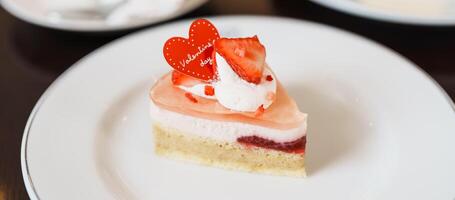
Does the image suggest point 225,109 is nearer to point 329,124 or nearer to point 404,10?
point 329,124

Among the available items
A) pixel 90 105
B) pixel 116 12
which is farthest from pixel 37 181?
pixel 116 12

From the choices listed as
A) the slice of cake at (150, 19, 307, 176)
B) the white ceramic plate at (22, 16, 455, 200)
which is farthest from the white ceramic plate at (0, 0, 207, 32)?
the slice of cake at (150, 19, 307, 176)

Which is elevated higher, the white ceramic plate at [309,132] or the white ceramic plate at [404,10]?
the white ceramic plate at [404,10]

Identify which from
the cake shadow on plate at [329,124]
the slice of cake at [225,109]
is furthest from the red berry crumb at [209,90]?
the cake shadow on plate at [329,124]

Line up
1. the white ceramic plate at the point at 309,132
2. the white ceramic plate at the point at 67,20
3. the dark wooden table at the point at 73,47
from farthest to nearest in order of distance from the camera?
1. the white ceramic plate at the point at 67,20
2. the dark wooden table at the point at 73,47
3. the white ceramic plate at the point at 309,132

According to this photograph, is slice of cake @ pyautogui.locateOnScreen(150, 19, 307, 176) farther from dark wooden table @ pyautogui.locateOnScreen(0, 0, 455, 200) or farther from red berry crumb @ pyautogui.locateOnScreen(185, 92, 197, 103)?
dark wooden table @ pyautogui.locateOnScreen(0, 0, 455, 200)

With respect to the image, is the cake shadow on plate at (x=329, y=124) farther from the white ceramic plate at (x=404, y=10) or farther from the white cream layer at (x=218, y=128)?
the white ceramic plate at (x=404, y=10)

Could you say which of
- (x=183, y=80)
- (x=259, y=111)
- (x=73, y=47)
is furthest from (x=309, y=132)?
(x=73, y=47)
